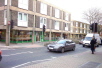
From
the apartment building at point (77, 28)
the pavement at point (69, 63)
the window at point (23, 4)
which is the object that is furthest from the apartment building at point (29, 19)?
the apartment building at point (77, 28)

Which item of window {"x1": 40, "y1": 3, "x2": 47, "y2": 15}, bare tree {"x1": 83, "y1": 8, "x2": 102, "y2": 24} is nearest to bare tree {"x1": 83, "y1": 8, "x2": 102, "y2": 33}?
bare tree {"x1": 83, "y1": 8, "x2": 102, "y2": 24}

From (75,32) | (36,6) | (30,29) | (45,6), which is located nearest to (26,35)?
(30,29)

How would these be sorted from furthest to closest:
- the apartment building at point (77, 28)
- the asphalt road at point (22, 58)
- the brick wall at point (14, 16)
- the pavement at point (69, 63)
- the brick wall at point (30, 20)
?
the apartment building at point (77, 28) → the brick wall at point (30, 20) → the brick wall at point (14, 16) → the asphalt road at point (22, 58) → the pavement at point (69, 63)

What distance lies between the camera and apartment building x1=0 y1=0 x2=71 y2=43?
786 inches

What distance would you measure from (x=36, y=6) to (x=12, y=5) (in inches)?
243

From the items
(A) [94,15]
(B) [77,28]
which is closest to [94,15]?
(A) [94,15]

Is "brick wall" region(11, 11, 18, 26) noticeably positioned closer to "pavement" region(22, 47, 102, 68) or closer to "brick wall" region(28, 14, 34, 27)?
"brick wall" region(28, 14, 34, 27)

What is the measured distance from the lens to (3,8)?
64.6 feet

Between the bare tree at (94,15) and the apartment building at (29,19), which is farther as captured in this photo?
the bare tree at (94,15)

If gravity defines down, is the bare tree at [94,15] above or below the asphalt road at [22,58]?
above

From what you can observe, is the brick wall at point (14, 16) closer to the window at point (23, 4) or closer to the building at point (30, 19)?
the building at point (30, 19)

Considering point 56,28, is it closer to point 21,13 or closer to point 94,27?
point 21,13

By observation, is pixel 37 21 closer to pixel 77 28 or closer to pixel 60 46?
pixel 60 46

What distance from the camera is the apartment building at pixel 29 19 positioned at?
20.0m
